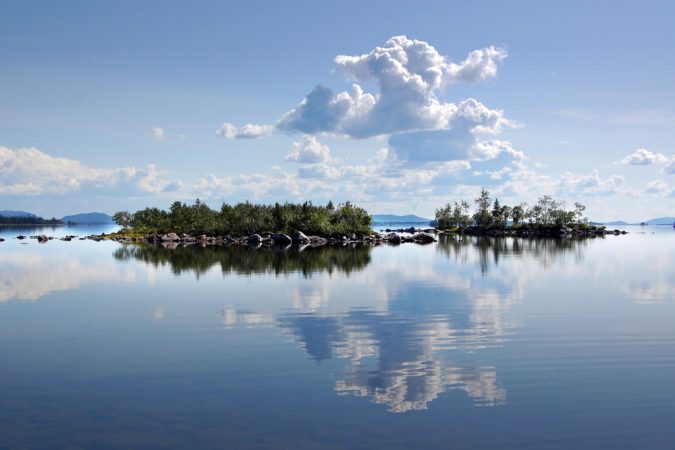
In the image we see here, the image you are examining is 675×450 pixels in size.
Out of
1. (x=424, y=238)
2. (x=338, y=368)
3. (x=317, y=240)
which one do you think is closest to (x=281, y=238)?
(x=317, y=240)

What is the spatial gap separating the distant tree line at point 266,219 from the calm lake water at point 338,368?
11596 centimetres

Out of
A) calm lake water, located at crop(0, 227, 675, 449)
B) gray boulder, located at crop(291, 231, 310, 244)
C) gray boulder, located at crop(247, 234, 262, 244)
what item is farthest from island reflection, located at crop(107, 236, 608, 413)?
gray boulder, located at crop(247, 234, 262, 244)

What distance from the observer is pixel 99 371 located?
822 inches

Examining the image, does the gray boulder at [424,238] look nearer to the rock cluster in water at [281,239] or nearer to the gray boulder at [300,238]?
the rock cluster in water at [281,239]

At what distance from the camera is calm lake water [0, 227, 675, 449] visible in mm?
14773

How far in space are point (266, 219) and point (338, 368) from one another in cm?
14675

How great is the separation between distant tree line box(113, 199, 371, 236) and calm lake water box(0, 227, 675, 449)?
116 metres

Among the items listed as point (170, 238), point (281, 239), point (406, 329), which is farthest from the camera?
point (170, 238)

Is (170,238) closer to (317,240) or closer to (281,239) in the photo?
(281,239)

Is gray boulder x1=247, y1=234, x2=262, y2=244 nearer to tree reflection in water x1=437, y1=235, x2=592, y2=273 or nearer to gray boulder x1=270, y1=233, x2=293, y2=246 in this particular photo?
gray boulder x1=270, y1=233, x2=293, y2=246

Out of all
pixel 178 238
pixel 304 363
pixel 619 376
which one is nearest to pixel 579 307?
pixel 619 376

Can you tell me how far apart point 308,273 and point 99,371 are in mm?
38810

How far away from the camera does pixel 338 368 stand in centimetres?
2103

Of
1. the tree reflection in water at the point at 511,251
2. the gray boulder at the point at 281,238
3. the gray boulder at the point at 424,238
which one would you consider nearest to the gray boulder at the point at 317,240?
the gray boulder at the point at 281,238
